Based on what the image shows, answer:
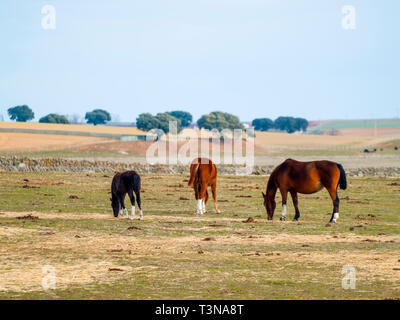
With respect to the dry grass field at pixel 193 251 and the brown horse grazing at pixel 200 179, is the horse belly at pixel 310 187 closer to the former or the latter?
the dry grass field at pixel 193 251

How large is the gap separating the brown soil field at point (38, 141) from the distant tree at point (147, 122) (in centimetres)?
2024

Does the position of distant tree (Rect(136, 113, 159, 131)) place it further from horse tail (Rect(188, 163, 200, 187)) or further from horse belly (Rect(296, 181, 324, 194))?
horse belly (Rect(296, 181, 324, 194))

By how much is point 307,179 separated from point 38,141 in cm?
9872

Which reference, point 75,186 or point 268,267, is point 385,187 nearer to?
point 75,186

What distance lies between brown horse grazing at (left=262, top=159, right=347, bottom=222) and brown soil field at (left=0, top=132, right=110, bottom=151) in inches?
3335

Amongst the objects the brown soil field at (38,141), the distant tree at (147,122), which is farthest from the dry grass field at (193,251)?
the distant tree at (147,122)

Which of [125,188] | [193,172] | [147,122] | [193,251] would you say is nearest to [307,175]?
[193,172]

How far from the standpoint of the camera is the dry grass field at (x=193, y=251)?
13500 millimetres

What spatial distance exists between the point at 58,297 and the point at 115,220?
11.4 m

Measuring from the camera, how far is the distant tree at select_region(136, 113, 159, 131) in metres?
144

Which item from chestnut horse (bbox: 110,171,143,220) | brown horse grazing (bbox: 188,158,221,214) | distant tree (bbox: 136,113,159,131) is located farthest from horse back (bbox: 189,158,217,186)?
distant tree (bbox: 136,113,159,131)

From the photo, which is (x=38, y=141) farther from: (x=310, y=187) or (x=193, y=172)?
(x=310, y=187)

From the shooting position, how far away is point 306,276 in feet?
48.6

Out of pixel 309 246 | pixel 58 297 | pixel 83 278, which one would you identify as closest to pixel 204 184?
pixel 309 246
